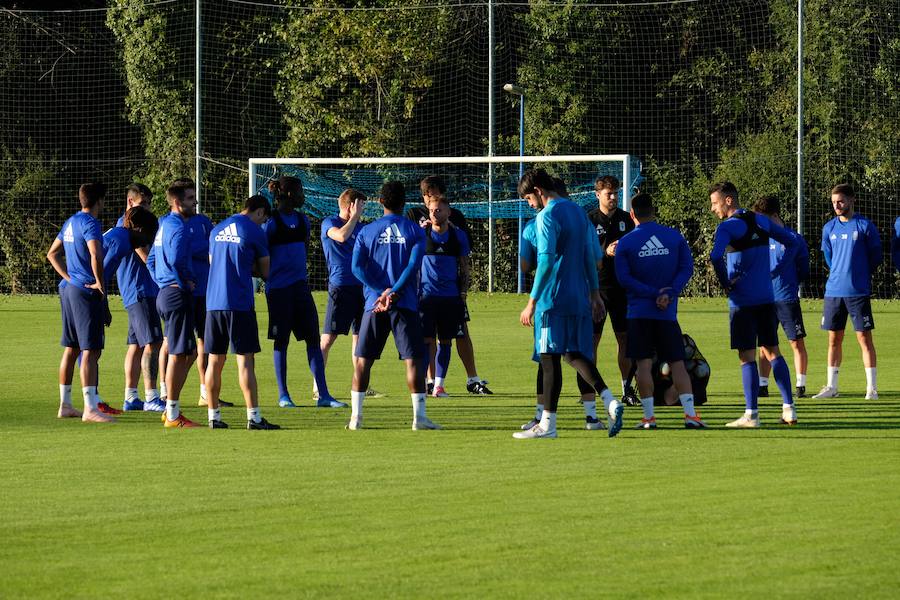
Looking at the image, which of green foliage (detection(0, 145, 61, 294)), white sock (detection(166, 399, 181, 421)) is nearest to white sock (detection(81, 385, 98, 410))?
white sock (detection(166, 399, 181, 421))

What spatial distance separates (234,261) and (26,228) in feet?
91.3

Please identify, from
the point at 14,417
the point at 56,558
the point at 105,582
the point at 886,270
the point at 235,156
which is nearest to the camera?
the point at 105,582

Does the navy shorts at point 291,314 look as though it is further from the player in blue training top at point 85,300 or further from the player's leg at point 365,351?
the player's leg at point 365,351

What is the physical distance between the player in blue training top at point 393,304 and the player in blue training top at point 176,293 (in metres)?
1.39

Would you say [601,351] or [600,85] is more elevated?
[600,85]

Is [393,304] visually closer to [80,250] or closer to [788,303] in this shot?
[80,250]

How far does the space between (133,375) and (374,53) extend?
1003 inches

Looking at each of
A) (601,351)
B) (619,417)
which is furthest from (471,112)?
(619,417)

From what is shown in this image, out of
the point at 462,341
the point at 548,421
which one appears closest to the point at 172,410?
the point at 548,421

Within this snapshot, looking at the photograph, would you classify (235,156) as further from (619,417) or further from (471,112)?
(619,417)

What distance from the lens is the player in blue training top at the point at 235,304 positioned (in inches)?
444

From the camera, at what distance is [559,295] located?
10500 millimetres

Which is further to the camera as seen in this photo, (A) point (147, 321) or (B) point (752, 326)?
(A) point (147, 321)

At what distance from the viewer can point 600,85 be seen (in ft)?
123
